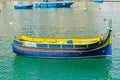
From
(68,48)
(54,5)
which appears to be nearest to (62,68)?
(68,48)

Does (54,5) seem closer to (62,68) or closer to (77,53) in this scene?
(77,53)

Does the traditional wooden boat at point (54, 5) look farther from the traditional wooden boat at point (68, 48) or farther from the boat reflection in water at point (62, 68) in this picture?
the traditional wooden boat at point (68, 48)

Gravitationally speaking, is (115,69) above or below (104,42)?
below

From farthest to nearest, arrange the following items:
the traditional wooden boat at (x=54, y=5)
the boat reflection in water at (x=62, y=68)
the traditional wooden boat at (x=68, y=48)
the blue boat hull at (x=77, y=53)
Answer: the traditional wooden boat at (x=54, y=5) < the blue boat hull at (x=77, y=53) < the traditional wooden boat at (x=68, y=48) < the boat reflection in water at (x=62, y=68)

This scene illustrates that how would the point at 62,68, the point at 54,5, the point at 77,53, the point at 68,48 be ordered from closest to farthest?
the point at 62,68, the point at 68,48, the point at 77,53, the point at 54,5

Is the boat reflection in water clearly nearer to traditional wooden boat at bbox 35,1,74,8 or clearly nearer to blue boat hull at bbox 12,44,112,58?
blue boat hull at bbox 12,44,112,58

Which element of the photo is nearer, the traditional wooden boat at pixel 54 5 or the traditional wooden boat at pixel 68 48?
the traditional wooden boat at pixel 68 48

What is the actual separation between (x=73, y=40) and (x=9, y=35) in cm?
2451

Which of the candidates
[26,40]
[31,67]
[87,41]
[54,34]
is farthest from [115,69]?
[54,34]

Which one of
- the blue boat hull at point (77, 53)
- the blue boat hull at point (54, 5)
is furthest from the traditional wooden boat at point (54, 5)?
the blue boat hull at point (77, 53)

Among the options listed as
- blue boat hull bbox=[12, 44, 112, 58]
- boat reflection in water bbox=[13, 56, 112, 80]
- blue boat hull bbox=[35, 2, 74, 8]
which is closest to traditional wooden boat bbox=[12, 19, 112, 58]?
blue boat hull bbox=[12, 44, 112, 58]

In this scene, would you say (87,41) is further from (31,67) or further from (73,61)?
(31,67)

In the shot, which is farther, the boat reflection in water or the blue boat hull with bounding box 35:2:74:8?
the blue boat hull with bounding box 35:2:74:8

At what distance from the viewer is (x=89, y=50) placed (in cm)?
4184
